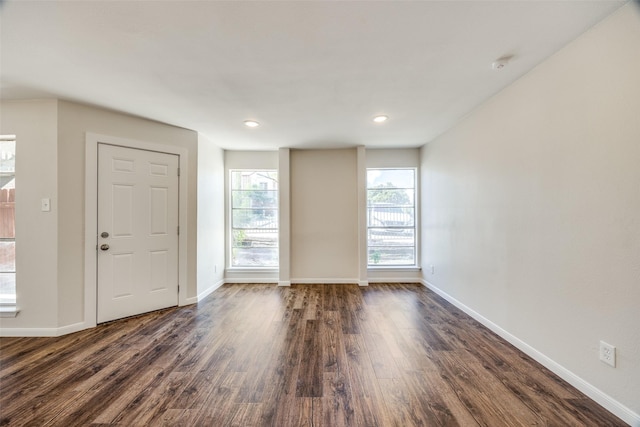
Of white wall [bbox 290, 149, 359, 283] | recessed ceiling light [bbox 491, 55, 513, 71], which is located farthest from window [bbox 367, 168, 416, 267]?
recessed ceiling light [bbox 491, 55, 513, 71]

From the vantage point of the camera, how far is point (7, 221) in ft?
8.86

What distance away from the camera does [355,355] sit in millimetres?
2211

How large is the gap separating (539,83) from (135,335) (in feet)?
14.6

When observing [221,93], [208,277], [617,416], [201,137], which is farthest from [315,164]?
[617,416]

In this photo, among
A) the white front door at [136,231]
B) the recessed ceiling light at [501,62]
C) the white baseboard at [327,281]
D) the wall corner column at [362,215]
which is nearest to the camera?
the recessed ceiling light at [501,62]

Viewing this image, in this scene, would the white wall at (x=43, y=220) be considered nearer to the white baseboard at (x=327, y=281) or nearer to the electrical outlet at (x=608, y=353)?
the white baseboard at (x=327, y=281)

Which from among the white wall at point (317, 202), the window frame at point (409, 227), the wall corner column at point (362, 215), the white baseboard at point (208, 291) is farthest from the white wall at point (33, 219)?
the window frame at point (409, 227)

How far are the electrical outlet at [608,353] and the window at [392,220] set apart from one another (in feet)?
10.1

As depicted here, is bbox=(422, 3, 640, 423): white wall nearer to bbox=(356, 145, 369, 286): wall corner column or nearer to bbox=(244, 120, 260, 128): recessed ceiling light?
bbox=(356, 145, 369, 286): wall corner column

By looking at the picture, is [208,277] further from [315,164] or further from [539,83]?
[539,83]

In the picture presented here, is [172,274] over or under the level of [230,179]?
under

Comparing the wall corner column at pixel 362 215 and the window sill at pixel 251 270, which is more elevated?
the wall corner column at pixel 362 215

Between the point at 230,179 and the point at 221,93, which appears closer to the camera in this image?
the point at 221,93

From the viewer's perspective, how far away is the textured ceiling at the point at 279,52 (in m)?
1.47
